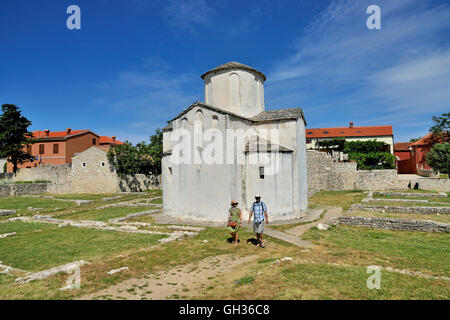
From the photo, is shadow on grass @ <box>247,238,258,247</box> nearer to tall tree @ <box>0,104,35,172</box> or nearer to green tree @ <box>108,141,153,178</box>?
green tree @ <box>108,141,153,178</box>

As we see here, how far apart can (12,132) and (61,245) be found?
35973mm

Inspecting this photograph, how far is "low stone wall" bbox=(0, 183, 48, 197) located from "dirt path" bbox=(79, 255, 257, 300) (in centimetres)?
3204

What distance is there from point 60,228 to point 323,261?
40.8 feet

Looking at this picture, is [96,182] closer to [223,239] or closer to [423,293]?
[223,239]

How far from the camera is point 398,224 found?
1154cm

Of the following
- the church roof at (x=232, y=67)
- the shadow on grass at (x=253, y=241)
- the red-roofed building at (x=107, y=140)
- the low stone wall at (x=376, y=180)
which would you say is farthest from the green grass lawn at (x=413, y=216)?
the red-roofed building at (x=107, y=140)

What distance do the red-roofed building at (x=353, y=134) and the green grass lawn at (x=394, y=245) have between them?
47596 millimetres

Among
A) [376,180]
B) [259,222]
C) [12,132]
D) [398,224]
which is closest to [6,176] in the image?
[12,132]

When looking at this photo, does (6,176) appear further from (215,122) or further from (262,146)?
(262,146)

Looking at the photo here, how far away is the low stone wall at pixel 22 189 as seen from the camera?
28.8 meters

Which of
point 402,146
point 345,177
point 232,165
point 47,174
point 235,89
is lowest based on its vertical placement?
point 345,177

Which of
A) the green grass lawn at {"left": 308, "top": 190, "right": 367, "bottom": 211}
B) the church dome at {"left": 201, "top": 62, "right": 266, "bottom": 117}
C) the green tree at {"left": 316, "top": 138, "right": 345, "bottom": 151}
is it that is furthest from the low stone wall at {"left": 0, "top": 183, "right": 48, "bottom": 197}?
the green tree at {"left": 316, "top": 138, "right": 345, "bottom": 151}

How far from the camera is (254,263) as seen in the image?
7219mm
